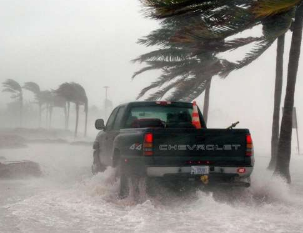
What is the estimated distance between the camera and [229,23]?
9797 mm

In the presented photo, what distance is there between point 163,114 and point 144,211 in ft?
8.52

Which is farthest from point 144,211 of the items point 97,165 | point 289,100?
point 289,100

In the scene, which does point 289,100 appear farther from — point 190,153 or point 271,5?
point 190,153

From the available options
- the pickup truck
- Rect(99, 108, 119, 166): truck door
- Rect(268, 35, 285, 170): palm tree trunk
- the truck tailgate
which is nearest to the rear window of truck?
Rect(99, 108, 119, 166): truck door

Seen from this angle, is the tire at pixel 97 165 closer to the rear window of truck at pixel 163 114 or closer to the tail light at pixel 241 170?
the rear window of truck at pixel 163 114

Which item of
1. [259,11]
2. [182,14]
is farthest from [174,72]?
[259,11]

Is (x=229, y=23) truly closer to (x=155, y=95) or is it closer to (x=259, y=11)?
(x=259, y=11)

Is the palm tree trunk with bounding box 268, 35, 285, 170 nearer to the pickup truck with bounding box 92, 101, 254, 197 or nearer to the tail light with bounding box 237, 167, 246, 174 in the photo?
the pickup truck with bounding box 92, 101, 254, 197

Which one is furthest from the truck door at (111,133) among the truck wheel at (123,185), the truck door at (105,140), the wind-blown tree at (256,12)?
the wind-blown tree at (256,12)

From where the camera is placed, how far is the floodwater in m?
5.53

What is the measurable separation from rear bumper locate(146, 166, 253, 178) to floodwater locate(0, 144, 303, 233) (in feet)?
1.41

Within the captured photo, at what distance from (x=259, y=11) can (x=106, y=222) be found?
512 cm

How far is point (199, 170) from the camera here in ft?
22.1

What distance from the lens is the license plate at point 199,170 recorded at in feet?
22.1
